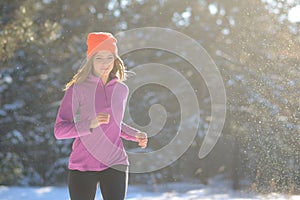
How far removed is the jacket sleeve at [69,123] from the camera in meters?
2.64

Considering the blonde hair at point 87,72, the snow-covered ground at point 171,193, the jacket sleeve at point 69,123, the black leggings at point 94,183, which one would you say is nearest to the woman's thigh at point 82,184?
the black leggings at point 94,183

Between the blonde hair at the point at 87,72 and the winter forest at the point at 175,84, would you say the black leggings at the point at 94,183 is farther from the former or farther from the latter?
the winter forest at the point at 175,84

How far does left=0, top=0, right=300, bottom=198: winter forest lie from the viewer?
27.8ft

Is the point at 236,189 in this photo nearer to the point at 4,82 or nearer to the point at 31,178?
the point at 31,178

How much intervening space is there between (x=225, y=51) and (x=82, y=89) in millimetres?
6426

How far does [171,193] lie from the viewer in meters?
7.32

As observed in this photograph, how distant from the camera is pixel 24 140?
912 centimetres

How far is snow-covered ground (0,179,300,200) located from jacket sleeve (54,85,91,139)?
371 cm

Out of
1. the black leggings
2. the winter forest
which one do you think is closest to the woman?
the black leggings

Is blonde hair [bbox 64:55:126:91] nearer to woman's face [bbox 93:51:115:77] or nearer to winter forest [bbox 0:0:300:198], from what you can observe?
woman's face [bbox 93:51:115:77]

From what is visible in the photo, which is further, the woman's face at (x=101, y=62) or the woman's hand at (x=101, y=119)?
the woman's face at (x=101, y=62)

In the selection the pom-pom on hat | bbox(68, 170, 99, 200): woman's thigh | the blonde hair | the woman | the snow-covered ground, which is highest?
the pom-pom on hat

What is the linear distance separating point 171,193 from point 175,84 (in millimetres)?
2547

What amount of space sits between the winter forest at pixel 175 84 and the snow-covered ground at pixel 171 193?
0.38m
